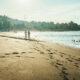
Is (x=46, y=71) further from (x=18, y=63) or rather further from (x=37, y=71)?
(x=18, y=63)

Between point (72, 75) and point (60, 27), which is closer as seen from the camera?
point (72, 75)

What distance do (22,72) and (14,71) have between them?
32 centimetres

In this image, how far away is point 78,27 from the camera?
185m

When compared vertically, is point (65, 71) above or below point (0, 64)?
below

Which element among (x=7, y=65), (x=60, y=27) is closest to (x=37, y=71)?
(x=7, y=65)

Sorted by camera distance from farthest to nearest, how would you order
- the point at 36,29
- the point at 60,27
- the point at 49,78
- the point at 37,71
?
the point at 36,29, the point at 60,27, the point at 37,71, the point at 49,78

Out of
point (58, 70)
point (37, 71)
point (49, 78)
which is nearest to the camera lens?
point (49, 78)

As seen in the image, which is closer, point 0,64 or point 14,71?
point 14,71

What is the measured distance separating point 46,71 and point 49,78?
22.6 inches

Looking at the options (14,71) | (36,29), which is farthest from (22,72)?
(36,29)

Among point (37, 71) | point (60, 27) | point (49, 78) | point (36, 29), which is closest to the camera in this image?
point (49, 78)

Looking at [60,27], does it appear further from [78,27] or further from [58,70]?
[58,70]

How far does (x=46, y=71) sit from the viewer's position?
5824 mm

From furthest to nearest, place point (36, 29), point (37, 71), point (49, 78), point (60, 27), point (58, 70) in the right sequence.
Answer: point (36, 29), point (60, 27), point (58, 70), point (37, 71), point (49, 78)
